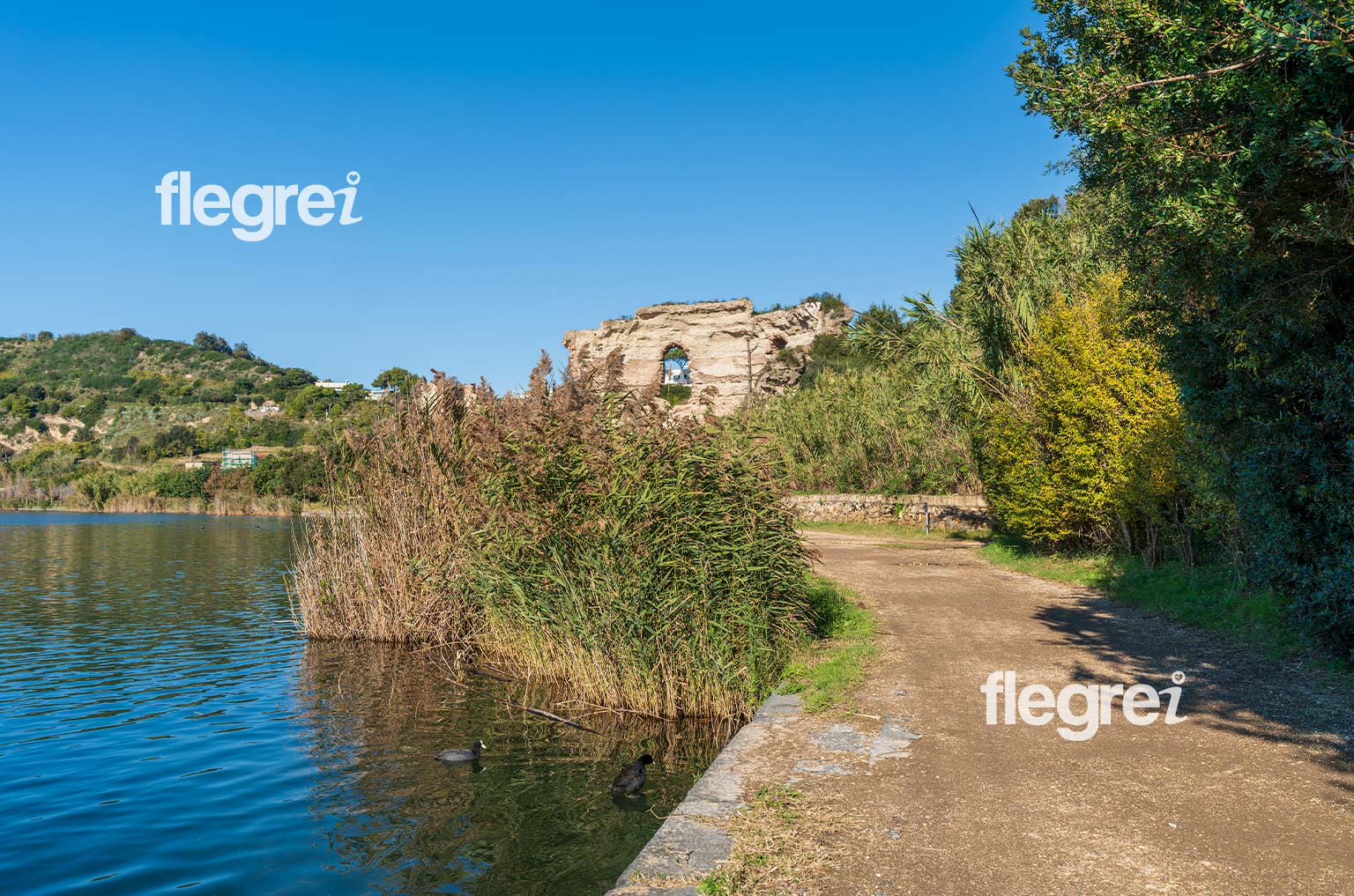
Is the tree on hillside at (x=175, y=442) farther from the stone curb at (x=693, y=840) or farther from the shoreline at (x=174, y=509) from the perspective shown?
the stone curb at (x=693, y=840)

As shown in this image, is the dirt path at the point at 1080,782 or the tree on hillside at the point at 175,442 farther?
the tree on hillside at the point at 175,442

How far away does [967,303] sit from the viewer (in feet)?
64.9

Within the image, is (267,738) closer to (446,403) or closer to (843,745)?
(446,403)

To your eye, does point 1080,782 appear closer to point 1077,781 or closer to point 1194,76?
point 1077,781

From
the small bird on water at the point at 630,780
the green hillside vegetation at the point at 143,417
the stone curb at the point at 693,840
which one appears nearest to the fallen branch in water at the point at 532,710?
the small bird on water at the point at 630,780

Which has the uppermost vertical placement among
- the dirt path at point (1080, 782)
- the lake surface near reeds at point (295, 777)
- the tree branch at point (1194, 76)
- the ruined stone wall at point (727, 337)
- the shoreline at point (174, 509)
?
the ruined stone wall at point (727, 337)

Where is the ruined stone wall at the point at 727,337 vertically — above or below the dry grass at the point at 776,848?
above

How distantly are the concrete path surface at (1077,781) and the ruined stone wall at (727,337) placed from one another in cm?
5041

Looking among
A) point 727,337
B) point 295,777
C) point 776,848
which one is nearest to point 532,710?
point 295,777

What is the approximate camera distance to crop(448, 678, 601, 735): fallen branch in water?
8.67m

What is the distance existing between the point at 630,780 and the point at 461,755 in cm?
183

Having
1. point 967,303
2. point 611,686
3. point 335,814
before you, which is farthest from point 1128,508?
point 335,814

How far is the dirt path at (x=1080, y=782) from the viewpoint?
12.3 ft

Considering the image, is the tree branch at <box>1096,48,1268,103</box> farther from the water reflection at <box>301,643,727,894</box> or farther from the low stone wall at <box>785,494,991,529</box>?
the low stone wall at <box>785,494,991,529</box>
